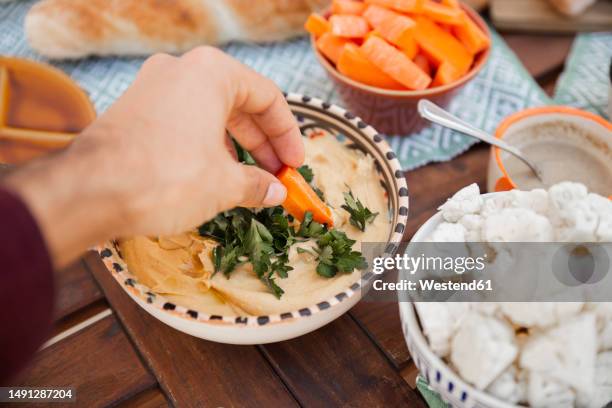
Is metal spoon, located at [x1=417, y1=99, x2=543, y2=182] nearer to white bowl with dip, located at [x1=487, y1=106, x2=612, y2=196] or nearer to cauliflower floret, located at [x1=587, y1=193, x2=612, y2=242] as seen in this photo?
white bowl with dip, located at [x1=487, y1=106, x2=612, y2=196]

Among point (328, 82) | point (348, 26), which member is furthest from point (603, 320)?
point (328, 82)

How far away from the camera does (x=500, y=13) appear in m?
1.76

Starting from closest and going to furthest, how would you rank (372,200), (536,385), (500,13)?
(536,385)
(372,200)
(500,13)

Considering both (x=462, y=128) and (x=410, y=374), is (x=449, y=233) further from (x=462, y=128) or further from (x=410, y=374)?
(x=462, y=128)

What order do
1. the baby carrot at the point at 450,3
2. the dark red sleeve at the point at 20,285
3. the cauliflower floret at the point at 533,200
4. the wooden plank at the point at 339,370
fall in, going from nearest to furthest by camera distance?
the dark red sleeve at the point at 20,285 < the cauliflower floret at the point at 533,200 < the wooden plank at the point at 339,370 < the baby carrot at the point at 450,3

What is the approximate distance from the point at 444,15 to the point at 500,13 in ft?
1.69

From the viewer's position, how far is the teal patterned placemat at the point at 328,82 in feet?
4.70

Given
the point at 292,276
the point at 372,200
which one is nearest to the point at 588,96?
the point at 372,200

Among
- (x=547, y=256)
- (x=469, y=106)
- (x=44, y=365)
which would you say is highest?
(x=547, y=256)

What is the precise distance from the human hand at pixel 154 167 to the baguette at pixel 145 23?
0.84 metres

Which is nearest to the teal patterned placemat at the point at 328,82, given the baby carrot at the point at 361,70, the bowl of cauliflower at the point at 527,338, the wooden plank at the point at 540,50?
Result: the wooden plank at the point at 540,50

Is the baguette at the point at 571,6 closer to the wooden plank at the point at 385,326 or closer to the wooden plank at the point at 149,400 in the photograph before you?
the wooden plank at the point at 385,326

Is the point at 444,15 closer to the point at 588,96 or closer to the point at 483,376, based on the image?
the point at 588,96

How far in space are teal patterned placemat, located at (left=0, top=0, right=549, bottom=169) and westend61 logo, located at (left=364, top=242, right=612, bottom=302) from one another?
546 mm
